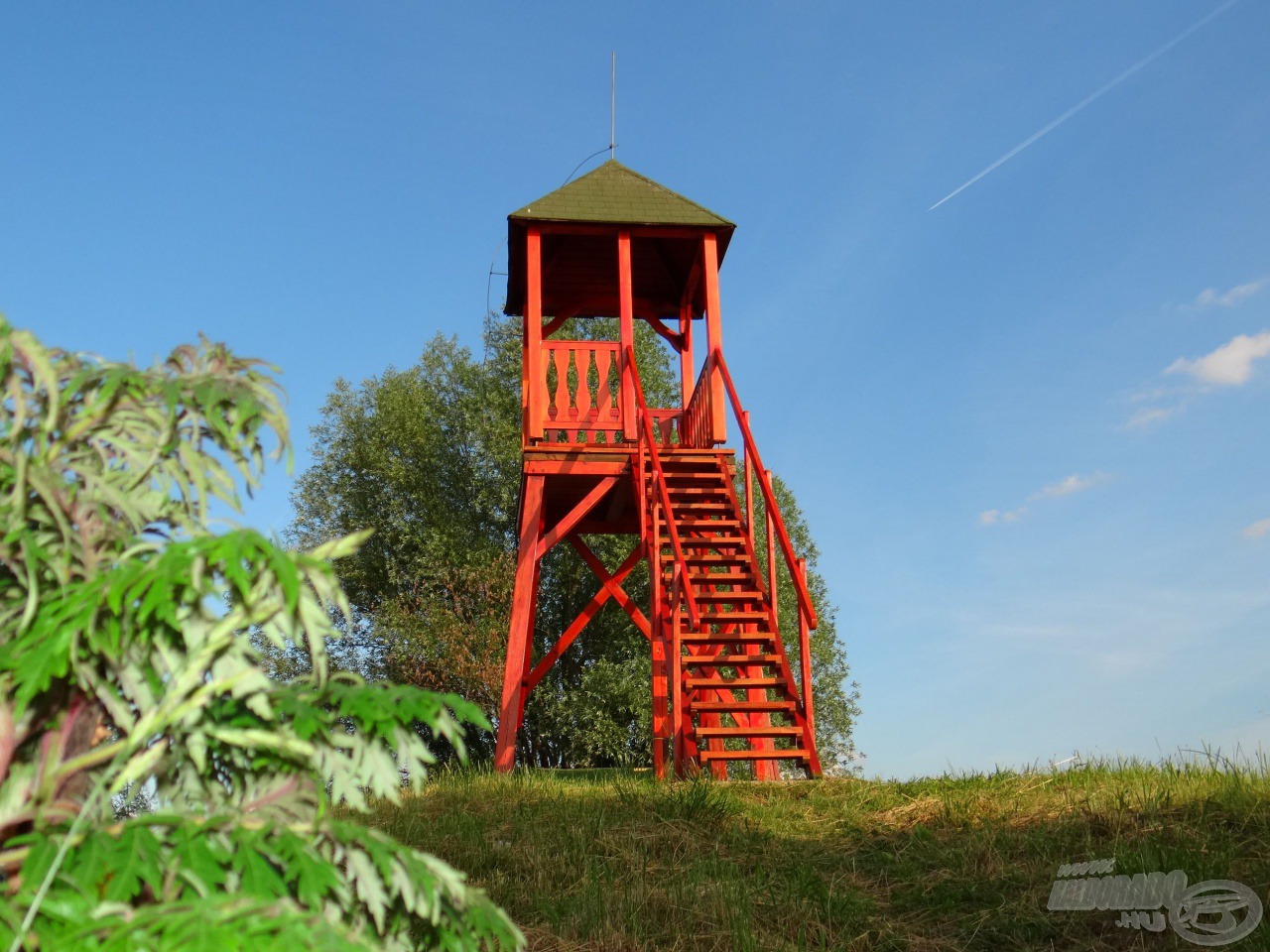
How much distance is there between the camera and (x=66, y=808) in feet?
7.38

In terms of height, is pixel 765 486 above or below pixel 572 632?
above

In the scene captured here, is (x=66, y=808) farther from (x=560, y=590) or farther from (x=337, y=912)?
(x=560, y=590)

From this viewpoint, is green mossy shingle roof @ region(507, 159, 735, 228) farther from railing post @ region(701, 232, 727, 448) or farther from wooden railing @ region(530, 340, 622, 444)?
wooden railing @ region(530, 340, 622, 444)

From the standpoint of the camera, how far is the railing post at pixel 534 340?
12.2 meters

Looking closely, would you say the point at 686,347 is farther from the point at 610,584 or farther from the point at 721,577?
the point at 721,577

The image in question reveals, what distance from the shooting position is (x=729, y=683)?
894cm

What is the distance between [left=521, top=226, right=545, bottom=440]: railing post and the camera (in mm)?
12219

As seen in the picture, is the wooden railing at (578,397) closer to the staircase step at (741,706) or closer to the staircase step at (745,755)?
the staircase step at (741,706)

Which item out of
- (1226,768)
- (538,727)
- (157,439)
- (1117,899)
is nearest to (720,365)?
(1226,768)

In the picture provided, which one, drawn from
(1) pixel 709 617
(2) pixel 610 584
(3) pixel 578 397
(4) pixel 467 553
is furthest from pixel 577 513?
(4) pixel 467 553

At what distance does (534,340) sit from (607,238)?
236 cm

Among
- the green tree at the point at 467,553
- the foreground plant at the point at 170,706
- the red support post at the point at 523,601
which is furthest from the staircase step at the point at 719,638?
the green tree at the point at 467,553

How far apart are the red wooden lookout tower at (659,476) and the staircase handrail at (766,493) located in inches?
1.0

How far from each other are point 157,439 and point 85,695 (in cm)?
59
